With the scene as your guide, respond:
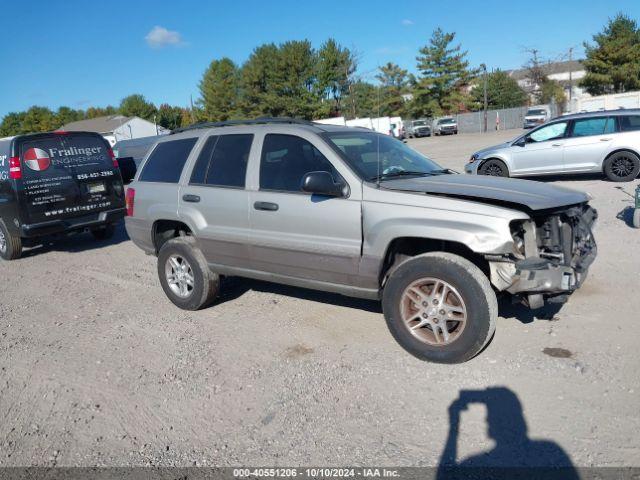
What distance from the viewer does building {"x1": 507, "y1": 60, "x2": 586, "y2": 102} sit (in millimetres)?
70438

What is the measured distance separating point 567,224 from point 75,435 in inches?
153

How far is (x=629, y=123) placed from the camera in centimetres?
1153

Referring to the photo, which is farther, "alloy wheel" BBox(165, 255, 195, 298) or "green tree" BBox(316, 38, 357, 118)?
"green tree" BBox(316, 38, 357, 118)

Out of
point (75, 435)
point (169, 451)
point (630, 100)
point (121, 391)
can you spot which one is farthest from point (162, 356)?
point (630, 100)

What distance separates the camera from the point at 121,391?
4.05 m

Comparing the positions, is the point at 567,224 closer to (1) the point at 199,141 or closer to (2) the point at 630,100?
(1) the point at 199,141

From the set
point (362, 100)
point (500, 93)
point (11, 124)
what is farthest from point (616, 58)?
point (11, 124)

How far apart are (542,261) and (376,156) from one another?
1806 mm

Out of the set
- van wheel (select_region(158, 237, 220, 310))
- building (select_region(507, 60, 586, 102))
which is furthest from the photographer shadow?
building (select_region(507, 60, 586, 102))

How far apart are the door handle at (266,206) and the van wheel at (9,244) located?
5871mm

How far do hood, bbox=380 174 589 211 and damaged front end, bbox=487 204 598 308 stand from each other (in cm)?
10

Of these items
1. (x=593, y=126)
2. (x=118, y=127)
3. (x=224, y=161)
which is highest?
(x=118, y=127)

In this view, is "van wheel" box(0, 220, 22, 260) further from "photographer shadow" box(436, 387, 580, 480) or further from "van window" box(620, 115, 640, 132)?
"van window" box(620, 115, 640, 132)

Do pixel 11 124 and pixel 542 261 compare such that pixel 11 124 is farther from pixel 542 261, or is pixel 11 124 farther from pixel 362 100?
pixel 542 261
